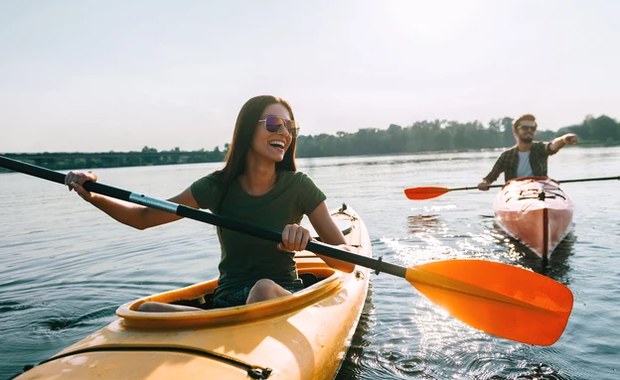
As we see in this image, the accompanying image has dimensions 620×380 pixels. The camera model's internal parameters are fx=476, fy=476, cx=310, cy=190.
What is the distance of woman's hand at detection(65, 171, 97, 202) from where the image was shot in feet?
10.5

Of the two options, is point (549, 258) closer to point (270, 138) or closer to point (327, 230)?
point (327, 230)

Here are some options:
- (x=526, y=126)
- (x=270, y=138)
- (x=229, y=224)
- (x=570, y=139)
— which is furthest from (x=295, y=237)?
(x=526, y=126)

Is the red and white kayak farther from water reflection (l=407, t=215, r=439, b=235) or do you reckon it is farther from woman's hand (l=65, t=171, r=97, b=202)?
woman's hand (l=65, t=171, r=97, b=202)

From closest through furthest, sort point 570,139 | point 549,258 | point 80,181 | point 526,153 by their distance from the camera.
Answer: point 80,181, point 549,258, point 570,139, point 526,153

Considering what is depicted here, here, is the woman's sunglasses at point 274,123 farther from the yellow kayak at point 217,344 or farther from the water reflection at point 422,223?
the water reflection at point 422,223

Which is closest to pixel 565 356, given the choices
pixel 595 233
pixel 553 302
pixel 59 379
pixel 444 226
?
pixel 553 302

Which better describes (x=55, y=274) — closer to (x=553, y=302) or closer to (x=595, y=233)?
(x=553, y=302)

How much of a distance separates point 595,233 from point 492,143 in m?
99.5

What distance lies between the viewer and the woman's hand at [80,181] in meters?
3.19

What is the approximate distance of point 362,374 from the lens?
3840 millimetres

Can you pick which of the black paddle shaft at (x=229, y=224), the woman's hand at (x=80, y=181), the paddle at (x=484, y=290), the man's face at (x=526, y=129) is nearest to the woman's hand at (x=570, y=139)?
the man's face at (x=526, y=129)

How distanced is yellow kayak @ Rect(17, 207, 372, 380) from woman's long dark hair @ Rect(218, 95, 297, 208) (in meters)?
0.93

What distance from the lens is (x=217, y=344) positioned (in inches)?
98.6

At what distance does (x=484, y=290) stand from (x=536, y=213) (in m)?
4.12
